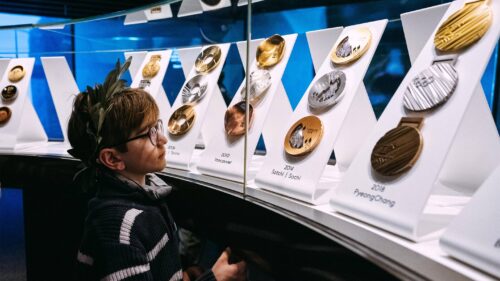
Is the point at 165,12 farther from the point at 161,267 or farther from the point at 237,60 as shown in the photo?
the point at 161,267

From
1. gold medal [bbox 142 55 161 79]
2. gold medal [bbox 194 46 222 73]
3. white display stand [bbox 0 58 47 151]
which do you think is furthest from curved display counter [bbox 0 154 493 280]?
gold medal [bbox 142 55 161 79]

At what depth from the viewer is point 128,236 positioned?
900 mm

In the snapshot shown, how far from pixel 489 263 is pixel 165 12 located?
1830 millimetres

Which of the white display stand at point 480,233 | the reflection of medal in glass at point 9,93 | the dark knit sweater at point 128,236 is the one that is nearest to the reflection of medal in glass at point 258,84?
the dark knit sweater at point 128,236

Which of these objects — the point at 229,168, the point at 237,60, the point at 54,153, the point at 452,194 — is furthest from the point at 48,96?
the point at 452,194

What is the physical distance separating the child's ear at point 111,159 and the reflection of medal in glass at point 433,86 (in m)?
0.73

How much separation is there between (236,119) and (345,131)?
40cm

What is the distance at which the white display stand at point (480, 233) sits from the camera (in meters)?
0.58

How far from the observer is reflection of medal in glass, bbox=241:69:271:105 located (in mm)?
1367

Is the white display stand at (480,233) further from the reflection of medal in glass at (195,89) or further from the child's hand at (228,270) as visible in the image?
the reflection of medal in glass at (195,89)

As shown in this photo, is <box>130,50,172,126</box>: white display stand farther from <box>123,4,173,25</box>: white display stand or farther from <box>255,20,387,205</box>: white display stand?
<box>255,20,387,205</box>: white display stand

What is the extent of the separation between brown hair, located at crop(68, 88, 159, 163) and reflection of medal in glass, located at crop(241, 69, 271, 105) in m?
0.43

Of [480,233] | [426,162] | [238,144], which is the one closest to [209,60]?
[238,144]

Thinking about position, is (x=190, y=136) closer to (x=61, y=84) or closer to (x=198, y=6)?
(x=198, y=6)
